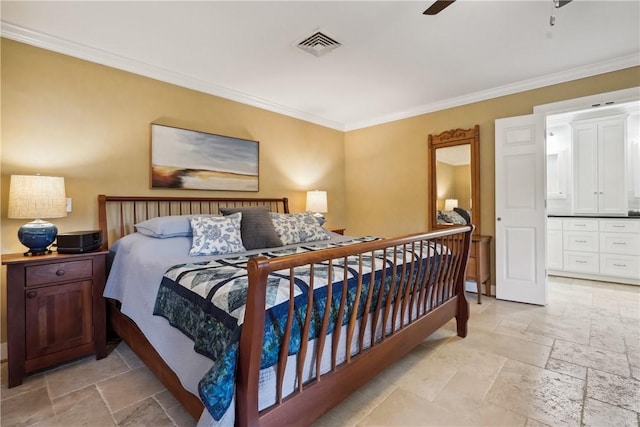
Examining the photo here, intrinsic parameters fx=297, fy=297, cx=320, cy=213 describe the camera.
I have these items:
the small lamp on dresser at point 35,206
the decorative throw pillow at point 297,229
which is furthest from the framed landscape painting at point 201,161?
the small lamp on dresser at point 35,206

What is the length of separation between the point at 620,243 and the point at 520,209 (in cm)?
197

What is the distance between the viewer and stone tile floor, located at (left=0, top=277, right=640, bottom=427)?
1.55 metres

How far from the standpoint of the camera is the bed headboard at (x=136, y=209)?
101 inches

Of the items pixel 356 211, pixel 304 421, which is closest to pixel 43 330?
pixel 304 421

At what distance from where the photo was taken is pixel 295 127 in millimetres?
4195

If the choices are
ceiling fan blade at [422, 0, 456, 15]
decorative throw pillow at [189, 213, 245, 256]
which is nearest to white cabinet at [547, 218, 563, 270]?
ceiling fan blade at [422, 0, 456, 15]

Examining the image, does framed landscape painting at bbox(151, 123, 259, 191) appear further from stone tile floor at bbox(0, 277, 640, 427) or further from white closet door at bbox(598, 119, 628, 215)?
white closet door at bbox(598, 119, 628, 215)

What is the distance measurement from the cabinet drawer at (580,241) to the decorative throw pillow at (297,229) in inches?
149

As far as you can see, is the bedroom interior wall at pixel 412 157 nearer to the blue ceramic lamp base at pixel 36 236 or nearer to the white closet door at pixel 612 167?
the white closet door at pixel 612 167

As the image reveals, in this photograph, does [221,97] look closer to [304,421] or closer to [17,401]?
[17,401]

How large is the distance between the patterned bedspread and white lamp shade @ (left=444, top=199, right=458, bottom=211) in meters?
2.42

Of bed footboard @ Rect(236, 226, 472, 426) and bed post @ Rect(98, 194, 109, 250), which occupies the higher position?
bed post @ Rect(98, 194, 109, 250)

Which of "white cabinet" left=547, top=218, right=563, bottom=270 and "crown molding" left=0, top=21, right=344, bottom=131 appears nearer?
"crown molding" left=0, top=21, right=344, bottom=131

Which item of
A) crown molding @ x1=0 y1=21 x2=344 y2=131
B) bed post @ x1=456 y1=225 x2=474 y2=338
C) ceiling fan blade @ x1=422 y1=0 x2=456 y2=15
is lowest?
bed post @ x1=456 y1=225 x2=474 y2=338
